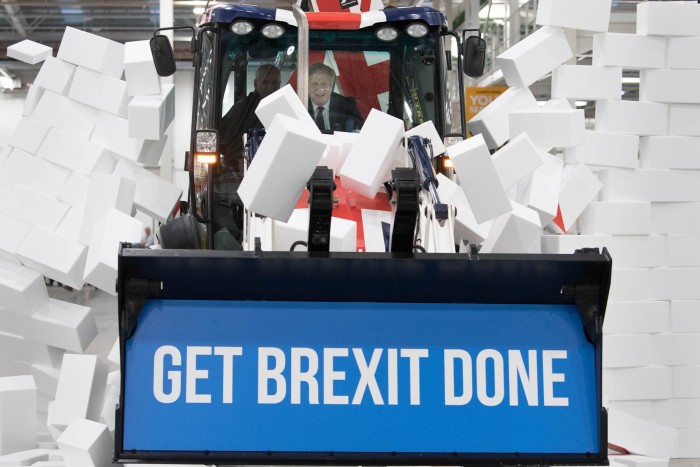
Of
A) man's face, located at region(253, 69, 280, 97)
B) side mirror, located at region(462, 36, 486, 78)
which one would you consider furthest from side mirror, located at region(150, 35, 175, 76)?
side mirror, located at region(462, 36, 486, 78)

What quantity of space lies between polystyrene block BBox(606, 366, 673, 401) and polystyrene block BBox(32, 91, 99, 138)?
12.1ft

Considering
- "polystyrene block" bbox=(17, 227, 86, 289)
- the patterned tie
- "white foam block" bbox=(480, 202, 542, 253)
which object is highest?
the patterned tie

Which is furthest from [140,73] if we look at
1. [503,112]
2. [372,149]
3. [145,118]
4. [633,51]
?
[633,51]

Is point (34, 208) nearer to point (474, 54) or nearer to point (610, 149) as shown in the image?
point (474, 54)

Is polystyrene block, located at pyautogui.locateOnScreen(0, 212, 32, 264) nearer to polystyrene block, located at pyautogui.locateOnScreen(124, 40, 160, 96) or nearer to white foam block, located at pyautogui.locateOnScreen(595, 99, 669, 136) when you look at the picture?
polystyrene block, located at pyautogui.locateOnScreen(124, 40, 160, 96)

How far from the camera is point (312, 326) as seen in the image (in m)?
3.19

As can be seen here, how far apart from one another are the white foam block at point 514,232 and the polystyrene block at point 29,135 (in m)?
2.99

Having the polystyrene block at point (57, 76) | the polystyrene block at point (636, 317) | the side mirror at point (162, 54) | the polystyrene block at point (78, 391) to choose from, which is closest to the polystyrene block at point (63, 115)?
the polystyrene block at point (57, 76)

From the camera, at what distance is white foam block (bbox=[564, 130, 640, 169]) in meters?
5.74

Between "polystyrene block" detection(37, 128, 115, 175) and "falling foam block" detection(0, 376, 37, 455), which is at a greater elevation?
"polystyrene block" detection(37, 128, 115, 175)

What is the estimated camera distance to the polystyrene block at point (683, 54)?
5738 mm

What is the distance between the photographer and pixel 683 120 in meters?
5.78

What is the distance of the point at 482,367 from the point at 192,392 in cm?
94

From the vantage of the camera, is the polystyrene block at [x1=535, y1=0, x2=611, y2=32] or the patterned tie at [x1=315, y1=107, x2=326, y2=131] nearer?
the patterned tie at [x1=315, y1=107, x2=326, y2=131]
